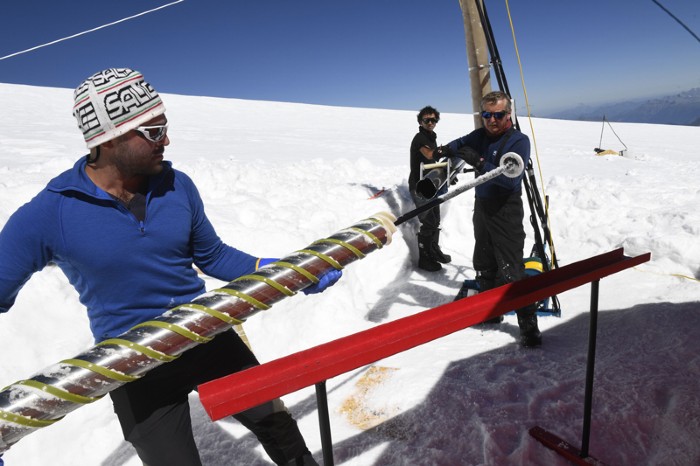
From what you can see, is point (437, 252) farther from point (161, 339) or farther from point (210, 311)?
point (161, 339)

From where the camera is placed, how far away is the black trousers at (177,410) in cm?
166

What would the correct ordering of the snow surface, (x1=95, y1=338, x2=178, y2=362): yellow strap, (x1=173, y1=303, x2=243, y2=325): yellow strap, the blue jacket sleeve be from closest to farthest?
(x1=95, y1=338, x2=178, y2=362): yellow strap
(x1=173, y1=303, x2=243, y2=325): yellow strap
the blue jacket sleeve
the snow surface

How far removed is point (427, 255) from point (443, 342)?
6.46 ft

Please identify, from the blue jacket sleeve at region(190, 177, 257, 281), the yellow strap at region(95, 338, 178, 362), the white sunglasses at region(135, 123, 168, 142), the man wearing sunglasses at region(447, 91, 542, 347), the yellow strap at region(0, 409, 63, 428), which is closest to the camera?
the yellow strap at region(0, 409, 63, 428)

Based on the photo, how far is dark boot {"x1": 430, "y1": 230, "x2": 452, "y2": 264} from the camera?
569cm

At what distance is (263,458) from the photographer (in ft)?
8.84

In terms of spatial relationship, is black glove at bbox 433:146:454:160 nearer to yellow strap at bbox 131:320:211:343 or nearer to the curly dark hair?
the curly dark hair

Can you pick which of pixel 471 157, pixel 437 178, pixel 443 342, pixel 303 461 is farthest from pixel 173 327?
pixel 443 342

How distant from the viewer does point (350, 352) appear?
1204 millimetres

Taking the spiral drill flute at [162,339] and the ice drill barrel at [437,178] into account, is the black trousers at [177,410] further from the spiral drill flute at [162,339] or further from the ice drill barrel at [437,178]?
the ice drill barrel at [437,178]

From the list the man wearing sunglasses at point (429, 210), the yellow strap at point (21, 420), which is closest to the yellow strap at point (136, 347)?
the yellow strap at point (21, 420)

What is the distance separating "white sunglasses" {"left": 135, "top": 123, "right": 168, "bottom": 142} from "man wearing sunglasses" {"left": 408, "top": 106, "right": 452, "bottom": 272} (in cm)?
374

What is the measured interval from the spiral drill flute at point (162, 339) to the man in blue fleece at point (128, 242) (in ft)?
0.90

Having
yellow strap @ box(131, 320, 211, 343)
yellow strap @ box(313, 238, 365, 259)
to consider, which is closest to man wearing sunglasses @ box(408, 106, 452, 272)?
yellow strap @ box(313, 238, 365, 259)
